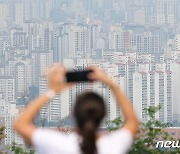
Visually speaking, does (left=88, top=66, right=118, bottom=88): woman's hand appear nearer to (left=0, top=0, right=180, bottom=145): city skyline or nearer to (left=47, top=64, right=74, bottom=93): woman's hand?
(left=47, top=64, right=74, bottom=93): woman's hand

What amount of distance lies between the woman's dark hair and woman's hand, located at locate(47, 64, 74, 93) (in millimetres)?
68

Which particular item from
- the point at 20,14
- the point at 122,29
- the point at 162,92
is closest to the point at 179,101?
the point at 162,92

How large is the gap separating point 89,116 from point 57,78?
0.13 metres

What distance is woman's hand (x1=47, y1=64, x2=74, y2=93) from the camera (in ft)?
6.62

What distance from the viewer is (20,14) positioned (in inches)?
4862

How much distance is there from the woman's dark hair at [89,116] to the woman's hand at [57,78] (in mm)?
68

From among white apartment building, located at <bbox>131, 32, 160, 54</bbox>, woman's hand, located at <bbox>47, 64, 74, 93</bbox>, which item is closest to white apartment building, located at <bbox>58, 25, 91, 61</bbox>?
white apartment building, located at <bbox>131, 32, 160, 54</bbox>

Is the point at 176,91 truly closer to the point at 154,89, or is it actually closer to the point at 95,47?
the point at 154,89

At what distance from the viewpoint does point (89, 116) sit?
6.34 ft

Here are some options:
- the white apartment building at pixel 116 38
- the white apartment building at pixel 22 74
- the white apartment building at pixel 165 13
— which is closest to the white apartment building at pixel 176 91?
the white apartment building at pixel 22 74

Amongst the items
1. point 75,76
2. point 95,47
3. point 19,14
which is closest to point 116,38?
point 95,47

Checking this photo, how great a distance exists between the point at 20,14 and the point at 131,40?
62.4 ft

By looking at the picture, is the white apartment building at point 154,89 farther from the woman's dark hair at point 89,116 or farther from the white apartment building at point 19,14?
the woman's dark hair at point 89,116

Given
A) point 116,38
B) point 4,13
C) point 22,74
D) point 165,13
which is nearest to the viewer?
point 22,74
